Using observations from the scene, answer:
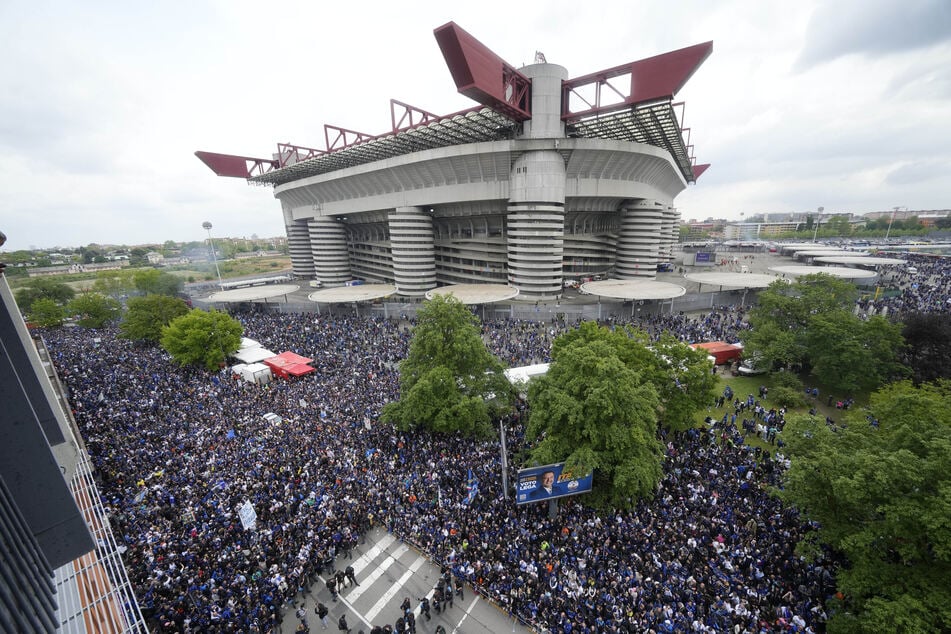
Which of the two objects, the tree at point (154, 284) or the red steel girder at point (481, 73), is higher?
the red steel girder at point (481, 73)

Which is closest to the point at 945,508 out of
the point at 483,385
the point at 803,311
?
the point at 483,385

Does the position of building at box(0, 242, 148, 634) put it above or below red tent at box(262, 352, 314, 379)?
above

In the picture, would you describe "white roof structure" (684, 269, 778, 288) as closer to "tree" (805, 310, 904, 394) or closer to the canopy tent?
"tree" (805, 310, 904, 394)

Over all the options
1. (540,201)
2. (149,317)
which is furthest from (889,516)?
(149,317)

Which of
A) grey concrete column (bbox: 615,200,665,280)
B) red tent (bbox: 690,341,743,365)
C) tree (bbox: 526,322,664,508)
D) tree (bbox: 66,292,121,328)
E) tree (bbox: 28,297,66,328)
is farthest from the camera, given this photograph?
grey concrete column (bbox: 615,200,665,280)

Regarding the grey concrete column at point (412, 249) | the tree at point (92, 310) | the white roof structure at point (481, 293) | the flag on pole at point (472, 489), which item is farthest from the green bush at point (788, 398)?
the tree at point (92, 310)

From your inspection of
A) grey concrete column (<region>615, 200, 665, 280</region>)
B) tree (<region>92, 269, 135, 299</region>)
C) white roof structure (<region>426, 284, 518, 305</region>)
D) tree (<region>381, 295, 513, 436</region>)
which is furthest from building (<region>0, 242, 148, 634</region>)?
tree (<region>92, 269, 135, 299</region>)

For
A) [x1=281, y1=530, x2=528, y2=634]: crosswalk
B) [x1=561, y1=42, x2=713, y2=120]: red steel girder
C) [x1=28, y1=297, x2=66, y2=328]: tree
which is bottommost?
[x1=281, y1=530, x2=528, y2=634]: crosswalk

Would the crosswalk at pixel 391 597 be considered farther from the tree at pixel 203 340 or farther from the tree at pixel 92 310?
the tree at pixel 92 310
